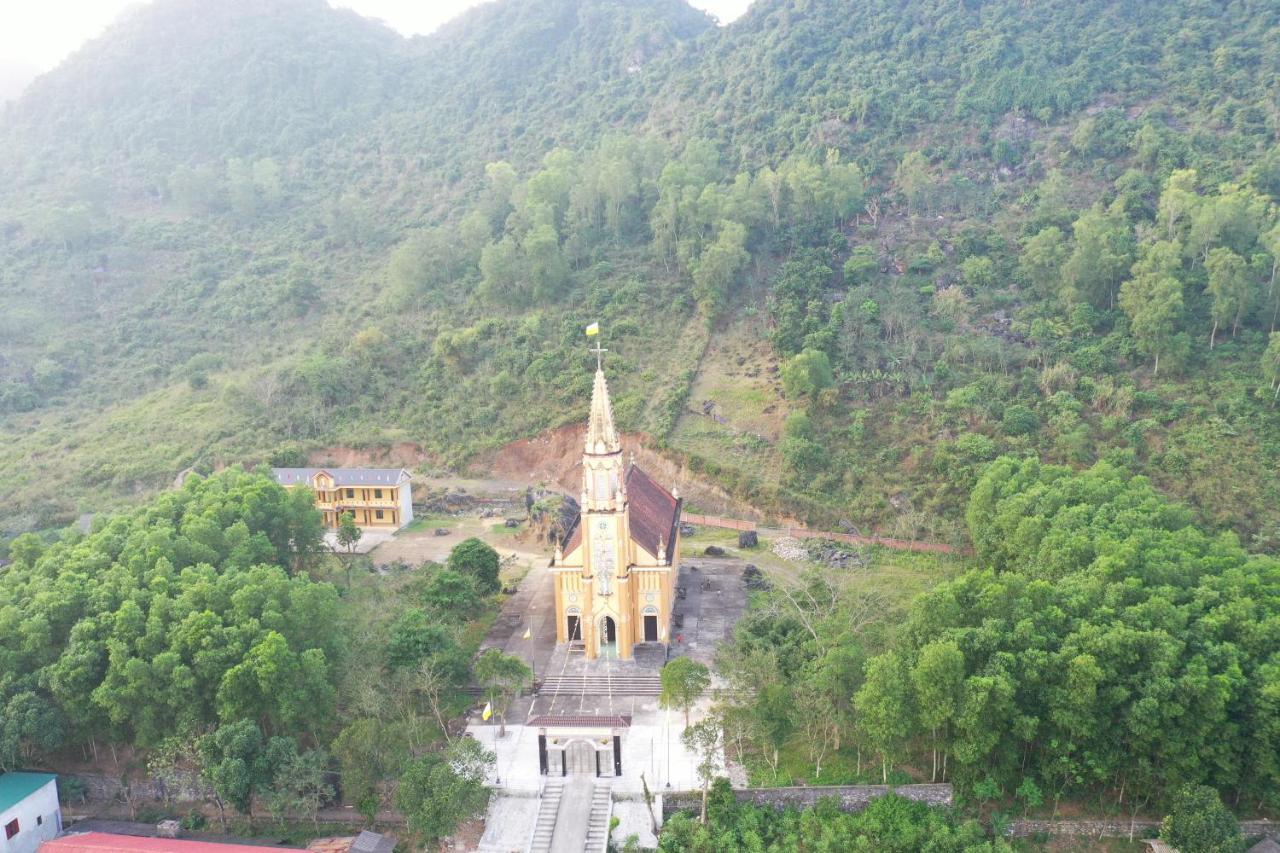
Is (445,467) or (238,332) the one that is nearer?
(445,467)

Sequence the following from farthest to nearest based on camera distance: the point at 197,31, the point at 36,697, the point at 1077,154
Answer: the point at 197,31 → the point at 1077,154 → the point at 36,697

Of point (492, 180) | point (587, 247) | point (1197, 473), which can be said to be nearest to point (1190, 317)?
point (1197, 473)

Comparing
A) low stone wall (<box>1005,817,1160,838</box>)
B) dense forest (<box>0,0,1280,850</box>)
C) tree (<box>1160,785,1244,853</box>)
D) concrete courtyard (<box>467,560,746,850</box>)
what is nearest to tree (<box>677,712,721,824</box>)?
dense forest (<box>0,0,1280,850</box>)

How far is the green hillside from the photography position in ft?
150

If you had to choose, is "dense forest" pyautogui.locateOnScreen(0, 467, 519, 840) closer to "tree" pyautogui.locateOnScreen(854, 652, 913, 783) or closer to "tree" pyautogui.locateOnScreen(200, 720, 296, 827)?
"tree" pyautogui.locateOnScreen(200, 720, 296, 827)

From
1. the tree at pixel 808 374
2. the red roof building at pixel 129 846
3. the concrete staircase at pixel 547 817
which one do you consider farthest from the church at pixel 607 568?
the tree at pixel 808 374

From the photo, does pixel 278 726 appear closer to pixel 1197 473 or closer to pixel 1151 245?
pixel 1197 473

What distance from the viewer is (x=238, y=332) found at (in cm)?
6812

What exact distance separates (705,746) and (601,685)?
6845 millimetres

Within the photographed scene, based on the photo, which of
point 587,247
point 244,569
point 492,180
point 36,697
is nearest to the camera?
point 36,697

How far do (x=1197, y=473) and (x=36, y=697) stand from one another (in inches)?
1766

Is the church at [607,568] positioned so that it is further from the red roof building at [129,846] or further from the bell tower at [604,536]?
the red roof building at [129,846]

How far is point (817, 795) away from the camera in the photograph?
25.7 metres

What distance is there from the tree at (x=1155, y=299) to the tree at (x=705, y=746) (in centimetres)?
3176
